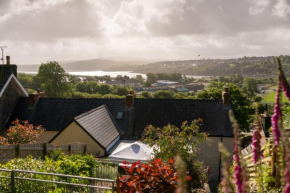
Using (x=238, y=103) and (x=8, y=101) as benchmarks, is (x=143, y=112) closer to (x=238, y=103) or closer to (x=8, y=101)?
(x=8, y=101)

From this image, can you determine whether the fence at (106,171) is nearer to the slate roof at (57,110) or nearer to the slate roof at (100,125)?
the slate roof at (100,125)

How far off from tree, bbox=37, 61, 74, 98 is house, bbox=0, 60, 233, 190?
3709 centimetres

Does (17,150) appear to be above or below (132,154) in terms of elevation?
above

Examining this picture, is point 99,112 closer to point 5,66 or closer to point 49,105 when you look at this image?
point 49,105

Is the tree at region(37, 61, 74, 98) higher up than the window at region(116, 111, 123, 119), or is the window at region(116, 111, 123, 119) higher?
the tree at region(37, 61, 74, 98)

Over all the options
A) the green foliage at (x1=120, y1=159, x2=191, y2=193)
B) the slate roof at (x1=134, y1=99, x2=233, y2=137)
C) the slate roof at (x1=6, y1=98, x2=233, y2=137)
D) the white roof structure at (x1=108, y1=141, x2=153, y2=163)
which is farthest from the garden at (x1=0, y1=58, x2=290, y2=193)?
the slate roof at (x1=6, y1=98, x2=233, y2=137)

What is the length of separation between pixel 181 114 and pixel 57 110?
10.3 m

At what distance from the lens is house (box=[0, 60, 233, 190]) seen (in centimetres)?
2038

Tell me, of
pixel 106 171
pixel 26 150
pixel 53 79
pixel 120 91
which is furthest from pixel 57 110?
pixel 120 91

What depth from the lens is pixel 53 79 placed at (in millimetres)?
63031

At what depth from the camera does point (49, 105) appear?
25203 mm

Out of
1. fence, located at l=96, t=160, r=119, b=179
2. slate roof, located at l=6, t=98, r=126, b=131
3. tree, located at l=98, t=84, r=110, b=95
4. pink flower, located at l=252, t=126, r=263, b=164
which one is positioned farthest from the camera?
tree, located at l=98, t=84, r=110, b=95

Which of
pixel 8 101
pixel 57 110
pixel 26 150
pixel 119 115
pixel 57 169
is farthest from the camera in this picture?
pixel 57 110

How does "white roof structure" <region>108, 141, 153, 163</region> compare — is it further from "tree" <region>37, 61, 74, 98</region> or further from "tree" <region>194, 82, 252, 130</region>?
"tree" <region>37, 61, 74, 98</region>
